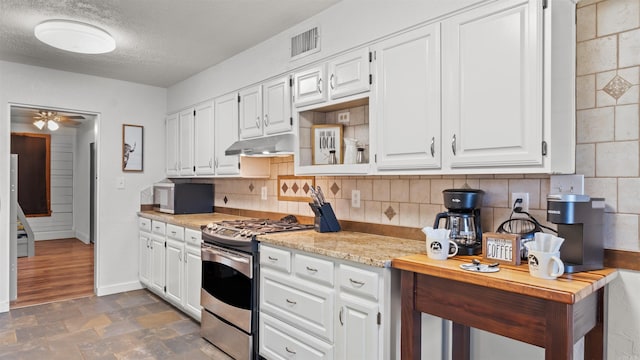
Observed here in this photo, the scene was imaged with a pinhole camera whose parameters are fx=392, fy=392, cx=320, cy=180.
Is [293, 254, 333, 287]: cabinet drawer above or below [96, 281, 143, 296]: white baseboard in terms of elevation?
above

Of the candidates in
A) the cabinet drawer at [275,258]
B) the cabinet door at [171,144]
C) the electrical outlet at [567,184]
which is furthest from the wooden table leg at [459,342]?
the cabinet door at [171,144]

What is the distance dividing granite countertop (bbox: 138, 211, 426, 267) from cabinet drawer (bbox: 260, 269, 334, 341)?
0.21 meters

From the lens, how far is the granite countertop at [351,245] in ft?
6.23

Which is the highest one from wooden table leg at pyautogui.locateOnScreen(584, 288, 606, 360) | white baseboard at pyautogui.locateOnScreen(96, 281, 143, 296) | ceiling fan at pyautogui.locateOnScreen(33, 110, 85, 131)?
ceiling fan at pyautogui.locateOnScreen(33, 110, 85, 131)

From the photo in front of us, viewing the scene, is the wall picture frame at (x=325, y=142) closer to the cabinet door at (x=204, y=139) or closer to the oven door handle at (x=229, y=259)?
the oven door handle at (x=229, y=259)

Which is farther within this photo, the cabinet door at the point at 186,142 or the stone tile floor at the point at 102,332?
the cabinet door at the point at 186,142

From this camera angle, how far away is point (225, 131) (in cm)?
358

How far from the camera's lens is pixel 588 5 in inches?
67.4

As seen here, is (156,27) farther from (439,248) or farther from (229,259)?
(439,248)

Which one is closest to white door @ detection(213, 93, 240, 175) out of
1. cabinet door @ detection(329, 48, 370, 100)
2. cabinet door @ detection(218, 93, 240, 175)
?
cabinet door @ detection(218, 93, 240, 175)

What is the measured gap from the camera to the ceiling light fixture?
2701mm

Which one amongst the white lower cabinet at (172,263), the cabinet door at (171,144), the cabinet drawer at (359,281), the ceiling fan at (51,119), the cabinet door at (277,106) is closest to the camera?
the cabinet drawer at (359,281)

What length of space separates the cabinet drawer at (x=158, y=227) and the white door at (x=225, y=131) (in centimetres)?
80

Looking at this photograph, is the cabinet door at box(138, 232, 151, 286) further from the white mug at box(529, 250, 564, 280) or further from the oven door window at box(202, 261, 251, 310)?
the white mug at box(529, 250, 564, 280)
